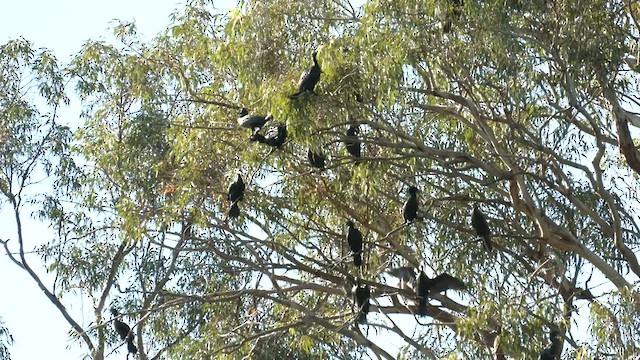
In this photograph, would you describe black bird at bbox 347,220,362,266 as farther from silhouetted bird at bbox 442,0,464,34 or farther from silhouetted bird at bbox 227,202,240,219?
silhouetted bird at bbox 442,0,464,34

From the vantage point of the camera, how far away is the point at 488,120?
1245cm

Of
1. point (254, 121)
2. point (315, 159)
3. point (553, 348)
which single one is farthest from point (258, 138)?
point (553, 348)

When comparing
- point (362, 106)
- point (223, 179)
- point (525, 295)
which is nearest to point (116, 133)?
point (223, 179)

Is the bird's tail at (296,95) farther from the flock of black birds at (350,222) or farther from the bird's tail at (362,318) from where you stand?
the bird's tail at (362,318)

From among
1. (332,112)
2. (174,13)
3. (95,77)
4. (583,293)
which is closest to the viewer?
(332,112)

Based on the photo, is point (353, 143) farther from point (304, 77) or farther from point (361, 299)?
point (361, 299)

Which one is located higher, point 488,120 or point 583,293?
point 488,120

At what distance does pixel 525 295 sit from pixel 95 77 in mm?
6374

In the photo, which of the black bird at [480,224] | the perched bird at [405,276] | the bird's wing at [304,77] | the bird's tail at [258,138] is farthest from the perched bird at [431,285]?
the bird's wing at [304,77]

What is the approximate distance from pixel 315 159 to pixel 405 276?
171 cm

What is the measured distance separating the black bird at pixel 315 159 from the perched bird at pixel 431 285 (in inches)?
47.6

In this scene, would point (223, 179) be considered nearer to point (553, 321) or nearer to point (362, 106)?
point (362, 106)

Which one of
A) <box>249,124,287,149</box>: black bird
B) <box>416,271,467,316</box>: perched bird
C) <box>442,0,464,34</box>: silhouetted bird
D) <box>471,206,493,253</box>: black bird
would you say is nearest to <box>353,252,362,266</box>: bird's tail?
<box>416,271,467,316</box>: perched bird

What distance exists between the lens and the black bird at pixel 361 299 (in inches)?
469
